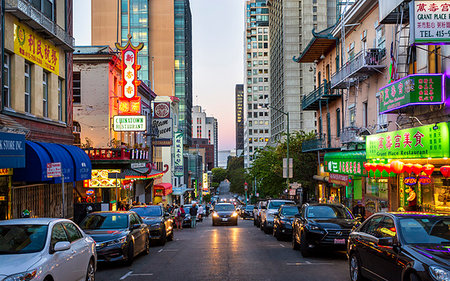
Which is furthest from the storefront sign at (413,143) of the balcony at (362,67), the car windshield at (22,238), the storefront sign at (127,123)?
the storefront sign at (127,123)

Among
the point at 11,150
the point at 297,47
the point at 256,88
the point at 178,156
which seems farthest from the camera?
the point at 256,88

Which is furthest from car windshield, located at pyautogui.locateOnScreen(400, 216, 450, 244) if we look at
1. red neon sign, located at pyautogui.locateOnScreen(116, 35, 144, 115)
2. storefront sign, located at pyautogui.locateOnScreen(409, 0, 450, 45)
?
red neon sign, located at pyautogui.locateOnScreen(116, 35, 144, 115)

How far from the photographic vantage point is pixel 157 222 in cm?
1789

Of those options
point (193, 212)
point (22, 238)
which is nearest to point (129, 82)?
point (193, 212)

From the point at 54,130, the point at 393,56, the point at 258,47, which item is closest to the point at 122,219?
the point at 54,130

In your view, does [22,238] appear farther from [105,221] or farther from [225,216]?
[225,216]

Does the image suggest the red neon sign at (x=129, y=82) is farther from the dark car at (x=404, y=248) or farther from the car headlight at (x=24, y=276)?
the car headlight at (x=24, y=276)

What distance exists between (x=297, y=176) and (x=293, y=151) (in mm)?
3139

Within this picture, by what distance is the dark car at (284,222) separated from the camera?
1917 centimetres

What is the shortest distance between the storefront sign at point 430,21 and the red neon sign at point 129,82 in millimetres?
21168

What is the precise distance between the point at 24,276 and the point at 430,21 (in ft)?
40.8

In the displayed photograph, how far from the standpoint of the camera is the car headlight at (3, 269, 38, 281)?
6241 mm

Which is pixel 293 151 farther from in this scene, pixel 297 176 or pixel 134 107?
pixel 134 107

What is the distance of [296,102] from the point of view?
91750 millimetres
